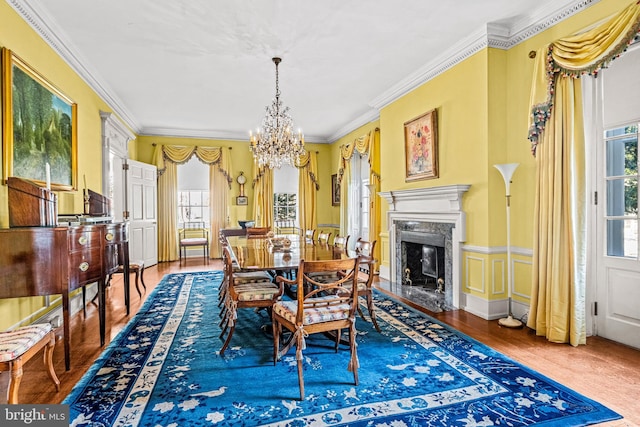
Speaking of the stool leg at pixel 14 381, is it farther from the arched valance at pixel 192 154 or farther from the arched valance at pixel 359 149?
the arched valance at pixel 192 154

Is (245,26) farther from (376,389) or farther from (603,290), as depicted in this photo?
(603,290)

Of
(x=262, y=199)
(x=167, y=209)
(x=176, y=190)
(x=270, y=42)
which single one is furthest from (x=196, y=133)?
(x=270, y=42)

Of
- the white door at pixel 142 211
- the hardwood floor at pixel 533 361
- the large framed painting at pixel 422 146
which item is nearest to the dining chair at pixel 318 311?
the hardwood floor at pixel 533 361

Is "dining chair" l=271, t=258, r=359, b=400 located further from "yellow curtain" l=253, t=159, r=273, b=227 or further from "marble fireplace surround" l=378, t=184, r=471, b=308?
"yellow curtain" l=253, t=159, r=273, b=227

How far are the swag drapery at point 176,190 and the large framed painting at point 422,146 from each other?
4.71 meters

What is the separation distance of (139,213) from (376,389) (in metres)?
6.14

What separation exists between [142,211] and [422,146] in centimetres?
550

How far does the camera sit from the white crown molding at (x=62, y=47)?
3.01 metres

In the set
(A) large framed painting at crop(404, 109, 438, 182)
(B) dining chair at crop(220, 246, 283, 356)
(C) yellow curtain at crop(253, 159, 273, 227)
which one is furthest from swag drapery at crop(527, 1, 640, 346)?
(C) yellow curtain at crop(253, 159, 273, 227)

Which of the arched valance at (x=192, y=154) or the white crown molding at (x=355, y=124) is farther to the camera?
the arched valance at (x=192, y=154)

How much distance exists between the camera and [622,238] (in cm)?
291

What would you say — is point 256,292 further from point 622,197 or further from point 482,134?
point 622,197

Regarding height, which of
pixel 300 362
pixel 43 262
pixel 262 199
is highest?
pixel 262 199

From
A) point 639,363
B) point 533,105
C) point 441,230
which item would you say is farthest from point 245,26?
point 639,363
